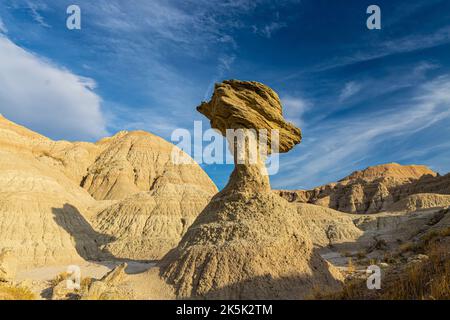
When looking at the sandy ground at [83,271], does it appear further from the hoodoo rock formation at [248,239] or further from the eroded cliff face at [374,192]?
the eroded cliff face at [374,192]

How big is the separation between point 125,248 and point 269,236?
21.7m

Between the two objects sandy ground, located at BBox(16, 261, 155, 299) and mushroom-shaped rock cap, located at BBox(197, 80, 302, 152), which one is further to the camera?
sandy ground, located at BBox(16, 261, 155, 299)

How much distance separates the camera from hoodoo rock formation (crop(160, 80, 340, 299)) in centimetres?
1335

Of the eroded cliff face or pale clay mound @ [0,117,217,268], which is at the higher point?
the eroded cliff face

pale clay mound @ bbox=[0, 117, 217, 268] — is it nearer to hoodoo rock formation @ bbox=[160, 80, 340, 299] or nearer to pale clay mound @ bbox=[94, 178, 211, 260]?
pale clay mound @ bbox=[94, 178, 211, 260]

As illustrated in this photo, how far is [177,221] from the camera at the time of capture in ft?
128

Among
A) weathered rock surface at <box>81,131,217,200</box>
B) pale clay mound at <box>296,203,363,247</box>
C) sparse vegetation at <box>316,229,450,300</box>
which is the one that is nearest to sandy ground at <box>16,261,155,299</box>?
sparse vegetation at <box>316,229,450,300</box>

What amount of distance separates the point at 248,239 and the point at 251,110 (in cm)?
654

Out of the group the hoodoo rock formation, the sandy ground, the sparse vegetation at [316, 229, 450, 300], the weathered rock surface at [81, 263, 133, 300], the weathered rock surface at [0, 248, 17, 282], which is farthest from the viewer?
the sandy ground

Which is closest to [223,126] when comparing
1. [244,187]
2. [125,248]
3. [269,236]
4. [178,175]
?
[244,187]

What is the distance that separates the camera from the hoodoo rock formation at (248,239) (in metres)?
13.4

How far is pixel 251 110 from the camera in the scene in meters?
17.7

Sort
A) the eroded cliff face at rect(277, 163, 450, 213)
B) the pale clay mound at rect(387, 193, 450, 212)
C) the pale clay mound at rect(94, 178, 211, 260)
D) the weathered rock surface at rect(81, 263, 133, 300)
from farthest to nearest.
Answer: the eroded cliff face at rect(277, 163, 450, 213), the pale clay mound at rect(387, 193, 450, 212), the pale clay mound at rect(94, 178, 211, 260), the weathered rock surface at rect(81, 263, 133, 300)

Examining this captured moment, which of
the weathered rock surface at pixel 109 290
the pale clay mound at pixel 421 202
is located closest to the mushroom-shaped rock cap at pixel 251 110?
the weathered rock surface at pixel 109 290
